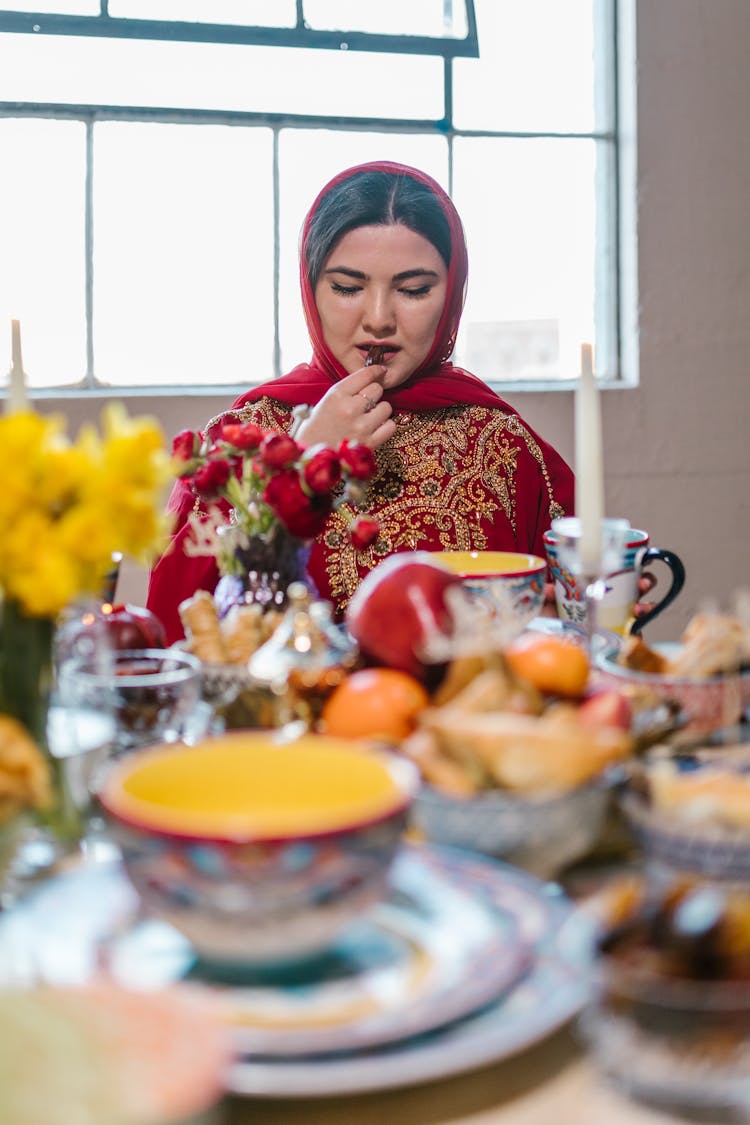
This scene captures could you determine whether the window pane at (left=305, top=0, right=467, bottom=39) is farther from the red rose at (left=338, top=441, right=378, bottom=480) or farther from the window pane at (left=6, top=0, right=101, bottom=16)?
the red rose at (left=338, top=441, right=378, bottom=480)

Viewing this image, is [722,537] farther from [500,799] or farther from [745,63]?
[500,799]

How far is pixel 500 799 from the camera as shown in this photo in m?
0.60

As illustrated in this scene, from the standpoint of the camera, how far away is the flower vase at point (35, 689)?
2.23 ft

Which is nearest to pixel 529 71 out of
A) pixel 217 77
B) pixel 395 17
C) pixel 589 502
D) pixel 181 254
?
pixel 395 17

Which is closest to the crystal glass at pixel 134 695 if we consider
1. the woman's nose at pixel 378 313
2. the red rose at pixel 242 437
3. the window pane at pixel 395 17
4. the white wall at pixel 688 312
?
the red rose at pixel 242 437

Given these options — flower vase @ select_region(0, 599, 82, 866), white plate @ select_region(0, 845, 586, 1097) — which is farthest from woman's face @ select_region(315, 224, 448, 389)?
white plate @ select_region(0, 845, 586, 1097)

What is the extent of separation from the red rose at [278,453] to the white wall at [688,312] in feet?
6.28

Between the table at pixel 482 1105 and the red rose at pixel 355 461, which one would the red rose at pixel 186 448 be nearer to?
the red rose at pixel 355 461

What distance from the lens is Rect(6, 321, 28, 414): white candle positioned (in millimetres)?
803

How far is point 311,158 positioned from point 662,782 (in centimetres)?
254

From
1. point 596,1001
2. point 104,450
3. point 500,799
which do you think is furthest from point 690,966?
point 104,450

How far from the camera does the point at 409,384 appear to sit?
6.33 feet

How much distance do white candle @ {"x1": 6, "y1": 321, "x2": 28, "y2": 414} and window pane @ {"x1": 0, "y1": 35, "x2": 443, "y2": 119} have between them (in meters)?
2.08

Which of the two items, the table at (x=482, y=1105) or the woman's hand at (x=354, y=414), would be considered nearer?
the table at (x=482, y=1105)
